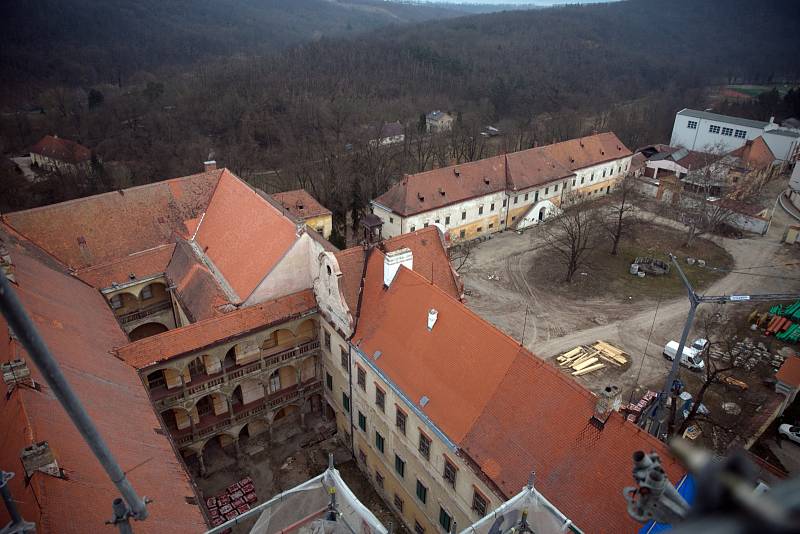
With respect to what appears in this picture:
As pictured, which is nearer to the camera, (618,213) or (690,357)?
(690,357)

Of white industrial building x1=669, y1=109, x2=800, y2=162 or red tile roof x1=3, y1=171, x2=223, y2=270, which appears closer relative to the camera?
red tile roof x1=3, y1=171, x2=223, y2=270

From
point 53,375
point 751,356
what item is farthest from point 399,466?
point 751,356

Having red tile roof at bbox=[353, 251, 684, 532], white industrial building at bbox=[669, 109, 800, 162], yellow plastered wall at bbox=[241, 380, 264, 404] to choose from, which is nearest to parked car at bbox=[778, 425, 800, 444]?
red tile roof at bbox=[353, 251, 684, 532]

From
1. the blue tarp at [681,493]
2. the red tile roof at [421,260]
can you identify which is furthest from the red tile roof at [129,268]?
the blue tarp at [681,493]

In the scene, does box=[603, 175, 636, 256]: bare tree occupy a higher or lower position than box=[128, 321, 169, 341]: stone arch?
lower

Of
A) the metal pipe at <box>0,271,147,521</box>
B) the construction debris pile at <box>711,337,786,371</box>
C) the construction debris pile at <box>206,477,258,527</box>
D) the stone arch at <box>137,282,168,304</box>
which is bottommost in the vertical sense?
the construction debris pile at <box>711,337,786,371</box>

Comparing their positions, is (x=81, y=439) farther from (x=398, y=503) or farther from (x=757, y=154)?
(x=757, y=154)

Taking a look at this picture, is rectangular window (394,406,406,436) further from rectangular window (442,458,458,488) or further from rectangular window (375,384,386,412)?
rectangular window (442,458,458,488)
